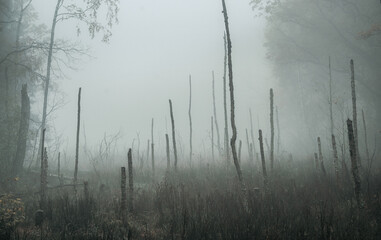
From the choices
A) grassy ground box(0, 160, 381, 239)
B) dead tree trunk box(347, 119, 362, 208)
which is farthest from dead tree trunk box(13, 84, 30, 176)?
dead tree trunk box(347, 119, 362, 208)

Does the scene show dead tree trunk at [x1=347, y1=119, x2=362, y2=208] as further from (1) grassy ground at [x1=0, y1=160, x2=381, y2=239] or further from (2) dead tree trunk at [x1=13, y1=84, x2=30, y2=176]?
(2) dead tree trunk at [x1=13, y1=84, x2=30, y2=176]

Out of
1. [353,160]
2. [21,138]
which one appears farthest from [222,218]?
[21,138]

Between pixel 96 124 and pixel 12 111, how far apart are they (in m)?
68.2

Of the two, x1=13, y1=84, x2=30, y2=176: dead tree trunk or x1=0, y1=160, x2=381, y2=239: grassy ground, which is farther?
x1=13, y1=84, x2=30, y2=176: dead tree trunk

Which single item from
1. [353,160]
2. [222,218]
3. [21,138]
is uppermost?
[21,138]

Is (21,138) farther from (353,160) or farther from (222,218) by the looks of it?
(353,160)

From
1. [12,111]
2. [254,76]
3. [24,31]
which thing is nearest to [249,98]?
[254,76]

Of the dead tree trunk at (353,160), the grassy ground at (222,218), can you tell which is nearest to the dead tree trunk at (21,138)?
the grassy ground at (222,218)

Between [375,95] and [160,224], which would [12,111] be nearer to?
[160,224]

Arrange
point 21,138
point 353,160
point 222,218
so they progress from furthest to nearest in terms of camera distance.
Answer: point 21,138 < point 353,160 < point 222,218

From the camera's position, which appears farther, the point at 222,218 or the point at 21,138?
the point at 21,138

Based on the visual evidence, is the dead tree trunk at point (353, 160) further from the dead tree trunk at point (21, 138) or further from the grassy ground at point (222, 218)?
the dead tree trunk at point (21, 138)

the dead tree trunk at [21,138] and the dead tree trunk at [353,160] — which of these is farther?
the dead tree trunk at [21,138]

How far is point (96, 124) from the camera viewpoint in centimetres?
7819
